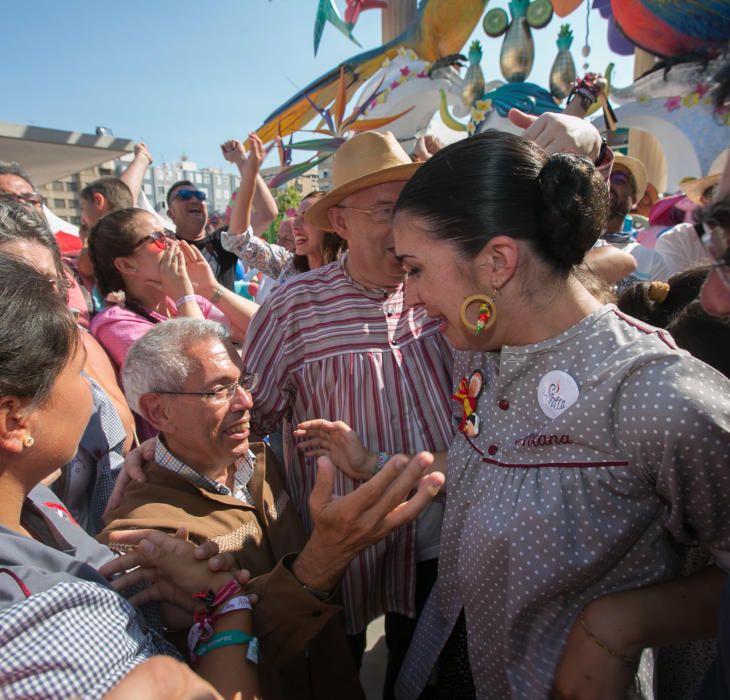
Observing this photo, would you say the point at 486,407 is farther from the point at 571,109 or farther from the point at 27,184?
the point at 27,184

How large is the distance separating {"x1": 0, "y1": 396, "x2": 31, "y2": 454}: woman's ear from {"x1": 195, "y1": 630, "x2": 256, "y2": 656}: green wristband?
24.3 inches

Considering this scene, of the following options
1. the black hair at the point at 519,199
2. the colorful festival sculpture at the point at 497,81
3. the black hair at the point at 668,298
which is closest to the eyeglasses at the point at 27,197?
the black hair at the point at 519,199

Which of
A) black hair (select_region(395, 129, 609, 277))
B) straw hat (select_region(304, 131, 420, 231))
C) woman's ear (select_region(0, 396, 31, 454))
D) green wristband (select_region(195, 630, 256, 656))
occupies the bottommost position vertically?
green wristband (select_region(195, 630, 256, 656))

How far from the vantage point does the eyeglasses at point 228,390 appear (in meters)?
1.91

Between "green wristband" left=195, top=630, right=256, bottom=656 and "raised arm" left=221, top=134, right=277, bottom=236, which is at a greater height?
"raised arm" left=221, top=134, right=277, bottom=236

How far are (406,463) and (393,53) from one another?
21.2 m

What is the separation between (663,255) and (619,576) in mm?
2706

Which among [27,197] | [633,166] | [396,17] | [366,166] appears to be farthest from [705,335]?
[396,17]

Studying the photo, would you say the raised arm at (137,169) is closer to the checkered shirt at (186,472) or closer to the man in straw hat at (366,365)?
the man in straw hat at (366,365)

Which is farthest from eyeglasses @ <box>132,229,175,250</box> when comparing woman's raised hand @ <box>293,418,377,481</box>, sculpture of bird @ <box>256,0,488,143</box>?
sculpture of bird @ <box>256,0,488,143</box>

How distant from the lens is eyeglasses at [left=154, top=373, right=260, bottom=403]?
1910mm

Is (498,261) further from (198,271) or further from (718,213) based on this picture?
(198,271)

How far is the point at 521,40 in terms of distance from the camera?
51.9ft

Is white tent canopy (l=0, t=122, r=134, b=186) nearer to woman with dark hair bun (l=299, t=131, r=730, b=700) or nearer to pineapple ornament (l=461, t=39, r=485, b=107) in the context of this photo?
woman with dark hair bun (l=299, t=131, r=730, b=700)
